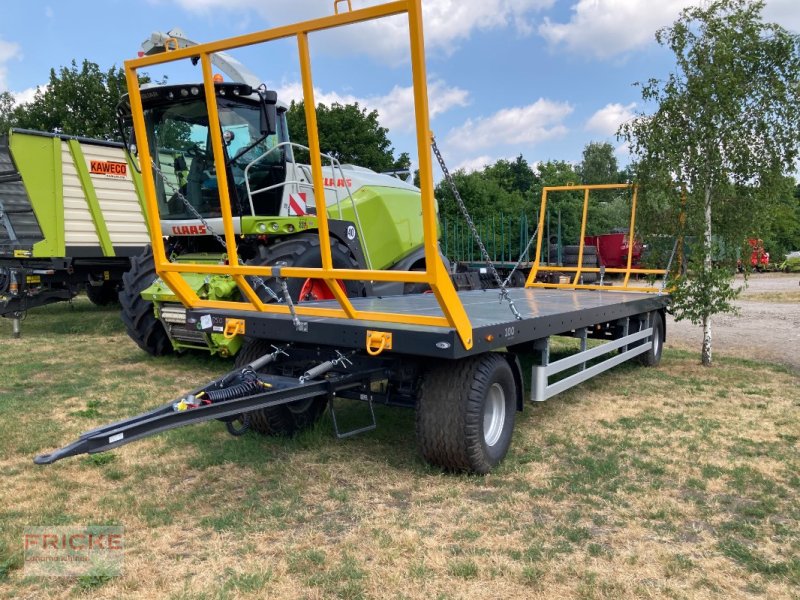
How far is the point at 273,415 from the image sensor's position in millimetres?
4418

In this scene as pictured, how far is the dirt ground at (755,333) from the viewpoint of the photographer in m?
8.72

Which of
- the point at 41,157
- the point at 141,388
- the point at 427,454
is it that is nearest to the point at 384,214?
the point at 141,388

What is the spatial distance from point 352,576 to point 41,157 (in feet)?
30.1

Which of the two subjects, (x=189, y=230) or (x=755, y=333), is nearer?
(x=189, y=230)

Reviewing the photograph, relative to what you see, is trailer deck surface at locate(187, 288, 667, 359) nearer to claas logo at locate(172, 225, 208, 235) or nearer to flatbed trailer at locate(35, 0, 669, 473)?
flatbed trailer at locate(35, 0, 669, 473)

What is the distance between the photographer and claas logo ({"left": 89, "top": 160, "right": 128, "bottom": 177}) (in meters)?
10.2

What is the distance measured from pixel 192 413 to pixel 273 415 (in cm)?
139

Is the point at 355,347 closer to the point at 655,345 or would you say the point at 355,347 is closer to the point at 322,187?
the point at 322,187

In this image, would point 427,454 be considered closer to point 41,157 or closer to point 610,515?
point 610,515

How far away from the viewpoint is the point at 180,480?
3.79 meters

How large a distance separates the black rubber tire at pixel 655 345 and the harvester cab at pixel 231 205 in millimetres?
2980

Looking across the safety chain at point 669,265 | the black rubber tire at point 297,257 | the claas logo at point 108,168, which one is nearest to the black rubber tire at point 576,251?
the safety chain at point 669,265

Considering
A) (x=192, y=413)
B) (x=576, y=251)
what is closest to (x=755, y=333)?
(x=576, y=251)

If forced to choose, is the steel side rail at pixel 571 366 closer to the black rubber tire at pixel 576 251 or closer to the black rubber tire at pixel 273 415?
the black rubber tire at pixel 273 415
